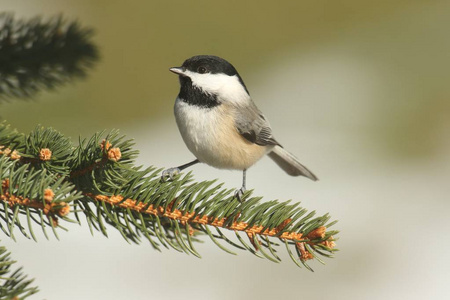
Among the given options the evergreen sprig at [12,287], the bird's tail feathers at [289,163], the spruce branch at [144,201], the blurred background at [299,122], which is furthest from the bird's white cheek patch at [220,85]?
the blurred background at [299,122]

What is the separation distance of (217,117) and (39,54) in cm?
86

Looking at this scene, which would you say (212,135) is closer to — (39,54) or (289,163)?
(289,163)

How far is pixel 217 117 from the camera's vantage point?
2.80m

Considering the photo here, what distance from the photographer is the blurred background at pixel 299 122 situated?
4.63 metres

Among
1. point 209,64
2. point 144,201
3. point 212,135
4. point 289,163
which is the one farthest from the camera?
point 289,163

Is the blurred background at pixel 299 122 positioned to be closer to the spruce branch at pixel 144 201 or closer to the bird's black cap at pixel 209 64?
the bird's black cap at pixel 209 64

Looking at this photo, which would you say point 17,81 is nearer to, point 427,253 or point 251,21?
point 427,253

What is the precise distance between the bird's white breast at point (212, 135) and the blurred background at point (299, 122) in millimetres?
1868

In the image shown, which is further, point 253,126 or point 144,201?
point 253,126

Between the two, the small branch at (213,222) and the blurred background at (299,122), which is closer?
the small branch at (213,222)

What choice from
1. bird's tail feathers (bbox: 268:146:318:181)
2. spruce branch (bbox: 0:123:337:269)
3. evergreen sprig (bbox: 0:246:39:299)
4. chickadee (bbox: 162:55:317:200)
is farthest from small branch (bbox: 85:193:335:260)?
bird's tail feathers (bbox: 268:146:318:181)

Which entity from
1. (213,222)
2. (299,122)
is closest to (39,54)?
(213,222)

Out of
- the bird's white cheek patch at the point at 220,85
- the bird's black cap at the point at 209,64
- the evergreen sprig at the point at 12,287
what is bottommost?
the evergreen sprig at the point at 12,287

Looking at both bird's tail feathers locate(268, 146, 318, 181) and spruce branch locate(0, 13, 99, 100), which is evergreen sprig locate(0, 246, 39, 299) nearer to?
spruce branch locate(0, 13, 99, 100)
